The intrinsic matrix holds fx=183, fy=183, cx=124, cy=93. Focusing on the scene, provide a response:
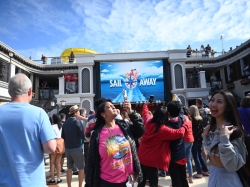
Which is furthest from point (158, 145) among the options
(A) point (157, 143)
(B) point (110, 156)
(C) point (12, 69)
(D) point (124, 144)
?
(C) point (12, 69)

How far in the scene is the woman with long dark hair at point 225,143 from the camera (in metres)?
1.49

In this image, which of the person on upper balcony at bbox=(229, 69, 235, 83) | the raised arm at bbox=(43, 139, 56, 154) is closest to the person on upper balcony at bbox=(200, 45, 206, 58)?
the person on upper balcony at bbox=(229, 69, 235, 83)

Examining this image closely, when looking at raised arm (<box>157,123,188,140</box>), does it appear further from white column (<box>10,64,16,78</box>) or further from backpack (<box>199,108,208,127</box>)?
white column (<box>10,64,16,78</box>)

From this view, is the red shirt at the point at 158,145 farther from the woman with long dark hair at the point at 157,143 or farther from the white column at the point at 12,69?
the white column at the point at 12,69

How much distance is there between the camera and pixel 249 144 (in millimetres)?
1590

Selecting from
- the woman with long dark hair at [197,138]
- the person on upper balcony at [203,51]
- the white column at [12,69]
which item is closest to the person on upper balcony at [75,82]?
the white column at [12,69]

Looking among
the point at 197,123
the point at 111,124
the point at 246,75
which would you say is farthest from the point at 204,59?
the point at 111,124

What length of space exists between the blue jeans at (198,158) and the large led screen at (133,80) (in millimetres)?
10402

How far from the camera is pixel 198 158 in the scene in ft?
15.2

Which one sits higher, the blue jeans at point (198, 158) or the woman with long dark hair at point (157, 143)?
the woman with long dark hair at point (157, 143)

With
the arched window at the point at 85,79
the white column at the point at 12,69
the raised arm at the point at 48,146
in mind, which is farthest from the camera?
the arched window at the point at 85,79

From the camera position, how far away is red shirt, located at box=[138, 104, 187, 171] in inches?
110

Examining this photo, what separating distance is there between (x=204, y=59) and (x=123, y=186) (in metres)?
17.8

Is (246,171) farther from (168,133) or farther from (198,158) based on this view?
(198,158)
